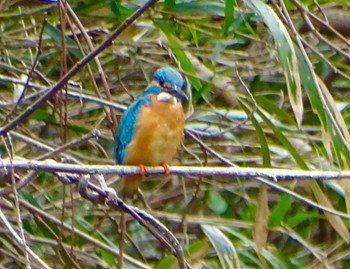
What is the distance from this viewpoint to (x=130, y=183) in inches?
116

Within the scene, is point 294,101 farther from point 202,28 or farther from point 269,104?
point 202,28

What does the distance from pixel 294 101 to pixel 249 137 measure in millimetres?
1653

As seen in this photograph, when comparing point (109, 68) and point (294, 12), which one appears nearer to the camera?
point (294, 12)

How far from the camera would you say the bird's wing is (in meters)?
2.78

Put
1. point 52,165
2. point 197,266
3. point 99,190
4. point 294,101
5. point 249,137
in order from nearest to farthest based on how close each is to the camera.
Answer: point 52,165 → point 99,190 → point 294,101 → point 197,266 → point 249,137

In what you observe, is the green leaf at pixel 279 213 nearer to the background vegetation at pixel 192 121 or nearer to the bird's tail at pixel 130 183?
the background vegetation at pixel 192 121

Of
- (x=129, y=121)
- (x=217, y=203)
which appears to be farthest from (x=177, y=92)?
(x=217, y=203)

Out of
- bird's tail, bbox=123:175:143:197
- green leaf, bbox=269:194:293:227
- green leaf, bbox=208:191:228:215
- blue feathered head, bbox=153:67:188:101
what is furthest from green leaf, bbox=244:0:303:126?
green leaf, bbox=208:191:228:215

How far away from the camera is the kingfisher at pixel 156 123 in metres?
2.72

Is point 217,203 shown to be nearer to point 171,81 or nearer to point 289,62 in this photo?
point 171,81

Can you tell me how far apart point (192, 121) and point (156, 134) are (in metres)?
0.81

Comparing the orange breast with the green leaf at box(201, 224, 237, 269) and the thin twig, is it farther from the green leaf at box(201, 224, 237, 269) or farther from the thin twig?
the thin twig

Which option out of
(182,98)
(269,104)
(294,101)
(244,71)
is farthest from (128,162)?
(244,71)

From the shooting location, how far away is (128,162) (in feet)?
9.07
